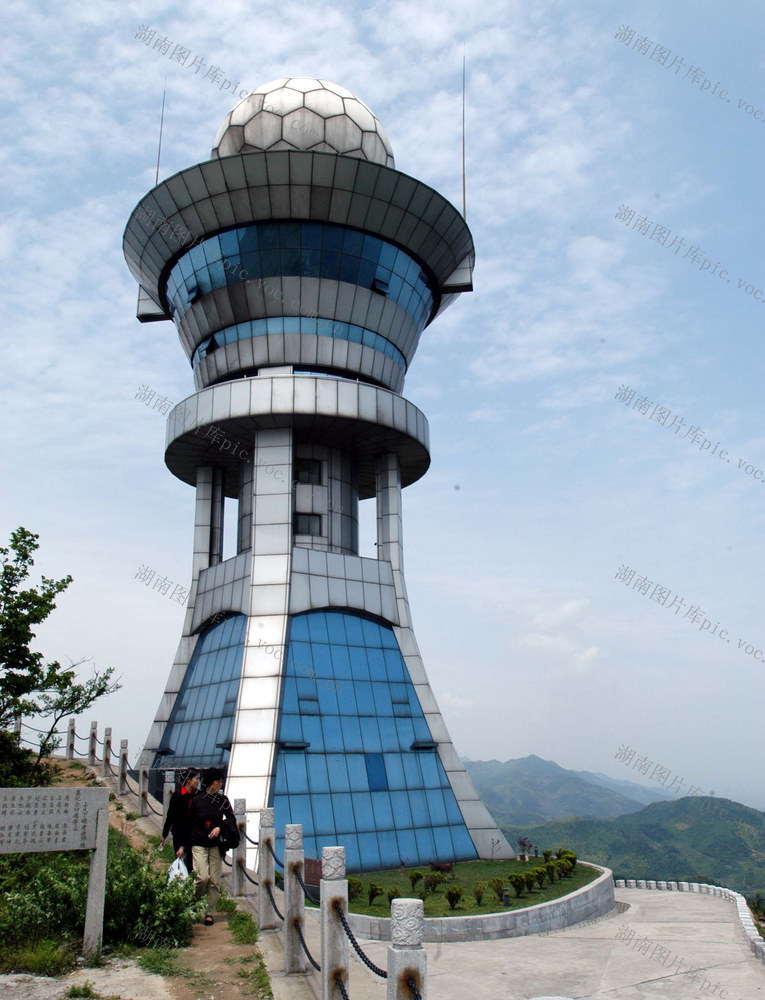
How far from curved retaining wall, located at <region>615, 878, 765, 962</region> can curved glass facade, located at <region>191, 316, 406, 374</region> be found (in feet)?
69.5

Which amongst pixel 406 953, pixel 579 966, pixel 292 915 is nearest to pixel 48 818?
pixel 292 915

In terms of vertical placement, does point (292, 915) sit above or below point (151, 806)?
below

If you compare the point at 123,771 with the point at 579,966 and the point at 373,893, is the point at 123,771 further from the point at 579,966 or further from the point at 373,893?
the point at 579,966

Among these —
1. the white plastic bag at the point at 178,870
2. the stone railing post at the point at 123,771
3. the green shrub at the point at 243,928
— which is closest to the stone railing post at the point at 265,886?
the green shrub at the point at 243,928

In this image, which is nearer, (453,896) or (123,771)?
(453,896)

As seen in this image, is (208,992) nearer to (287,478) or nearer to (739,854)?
(287,478)

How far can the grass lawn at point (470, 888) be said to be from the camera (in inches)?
654

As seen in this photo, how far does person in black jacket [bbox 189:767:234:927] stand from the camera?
12.6m

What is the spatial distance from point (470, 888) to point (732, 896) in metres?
11.4

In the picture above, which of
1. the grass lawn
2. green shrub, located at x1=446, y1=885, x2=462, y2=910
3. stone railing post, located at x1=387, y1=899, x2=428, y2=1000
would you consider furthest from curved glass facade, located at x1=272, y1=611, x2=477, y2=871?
stone railing post, located at x1=387, y1=899, x2=428, y2=1000

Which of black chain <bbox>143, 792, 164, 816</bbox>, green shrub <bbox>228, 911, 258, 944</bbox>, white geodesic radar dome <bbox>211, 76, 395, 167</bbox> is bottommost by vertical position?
green shrub <bbox>228, 911, 258, 944</bbox>

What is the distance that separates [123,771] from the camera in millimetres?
24547

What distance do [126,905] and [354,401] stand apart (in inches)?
767

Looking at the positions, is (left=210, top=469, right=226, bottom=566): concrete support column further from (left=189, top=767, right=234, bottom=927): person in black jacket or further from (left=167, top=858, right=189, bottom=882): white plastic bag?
(left=167, top=858, right=189, bottom=882): white plastic bag
